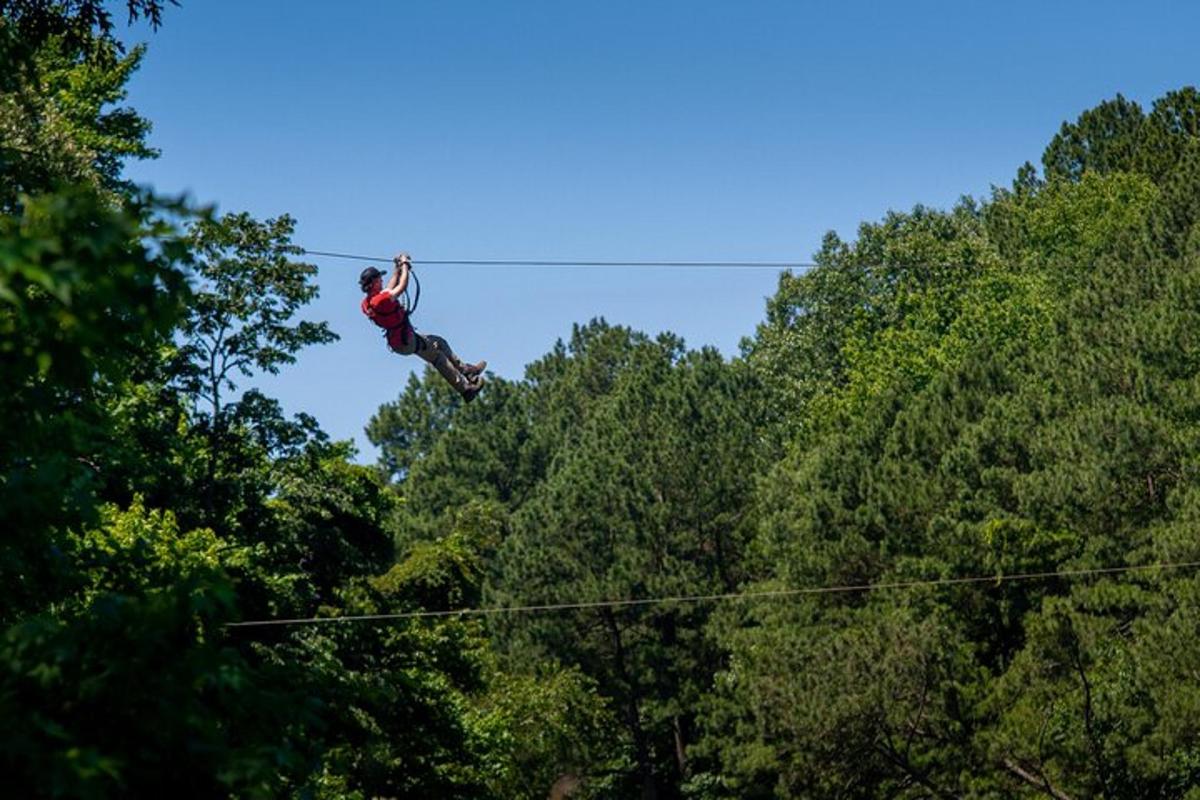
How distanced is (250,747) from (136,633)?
0.71m

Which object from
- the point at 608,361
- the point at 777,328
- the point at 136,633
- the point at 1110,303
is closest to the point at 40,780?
the point at 136,633

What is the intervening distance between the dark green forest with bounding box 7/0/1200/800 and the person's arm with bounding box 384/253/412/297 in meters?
3.20

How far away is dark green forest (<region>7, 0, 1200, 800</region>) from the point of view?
7832 millimetres

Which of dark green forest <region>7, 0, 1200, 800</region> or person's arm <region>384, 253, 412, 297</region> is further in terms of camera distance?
person's arm <region>384, 253, 412, 297</region>

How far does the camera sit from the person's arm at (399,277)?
18.5 m

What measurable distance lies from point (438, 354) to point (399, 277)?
5.94 feet

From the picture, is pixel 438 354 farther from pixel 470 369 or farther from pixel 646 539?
pixel 646 539

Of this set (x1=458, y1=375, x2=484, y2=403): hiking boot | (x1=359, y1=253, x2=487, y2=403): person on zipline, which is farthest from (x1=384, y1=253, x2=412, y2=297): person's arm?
(x1=458, y1=375, x2=484, y2=403): hiking boot

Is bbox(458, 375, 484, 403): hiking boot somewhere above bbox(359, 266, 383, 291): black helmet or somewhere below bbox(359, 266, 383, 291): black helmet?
below

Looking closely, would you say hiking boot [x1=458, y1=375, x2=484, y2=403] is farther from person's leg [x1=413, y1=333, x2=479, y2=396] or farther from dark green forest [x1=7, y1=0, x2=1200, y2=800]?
dark green forest [x1=7, y1=0, x2=1200, y2=800]

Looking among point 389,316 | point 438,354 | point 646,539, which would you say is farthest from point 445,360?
point 646,539

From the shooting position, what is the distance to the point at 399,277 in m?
18.7

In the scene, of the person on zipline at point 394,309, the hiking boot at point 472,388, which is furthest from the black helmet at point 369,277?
the hiking boot at point 472,388

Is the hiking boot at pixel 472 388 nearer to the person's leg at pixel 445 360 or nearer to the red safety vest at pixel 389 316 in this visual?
the person's leg at pixel 445 360
